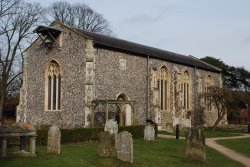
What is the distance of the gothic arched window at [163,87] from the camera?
36644 mm

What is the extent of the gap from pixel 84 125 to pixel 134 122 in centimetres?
419

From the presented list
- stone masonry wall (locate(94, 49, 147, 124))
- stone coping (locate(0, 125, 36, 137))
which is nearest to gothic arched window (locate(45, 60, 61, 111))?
stone masonry wall (locate(94, 49, 147, 124))

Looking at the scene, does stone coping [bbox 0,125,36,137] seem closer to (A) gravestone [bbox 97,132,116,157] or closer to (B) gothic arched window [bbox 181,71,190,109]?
(A) gravestone [bbox 97,132,116,157]

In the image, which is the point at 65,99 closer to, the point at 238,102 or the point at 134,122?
the point at 134,122

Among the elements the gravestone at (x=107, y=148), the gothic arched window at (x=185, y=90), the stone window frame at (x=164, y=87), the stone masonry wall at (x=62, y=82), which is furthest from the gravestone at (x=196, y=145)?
the gothic arched window at (x=185, y=90)

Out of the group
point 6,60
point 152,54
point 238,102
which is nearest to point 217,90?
point 238,102

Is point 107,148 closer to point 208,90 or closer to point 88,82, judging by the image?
point 88,82

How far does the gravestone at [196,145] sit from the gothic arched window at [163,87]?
20.7 metres

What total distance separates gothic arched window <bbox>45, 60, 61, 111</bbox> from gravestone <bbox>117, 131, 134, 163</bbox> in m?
16.3

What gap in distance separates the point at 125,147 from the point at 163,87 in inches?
912

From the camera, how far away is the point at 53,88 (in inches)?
1225

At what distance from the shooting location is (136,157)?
15.6 meters

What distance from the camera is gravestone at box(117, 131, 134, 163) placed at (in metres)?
14.2

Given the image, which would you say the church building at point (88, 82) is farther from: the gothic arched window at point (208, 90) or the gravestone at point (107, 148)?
the gravestone at point (107, 148)
